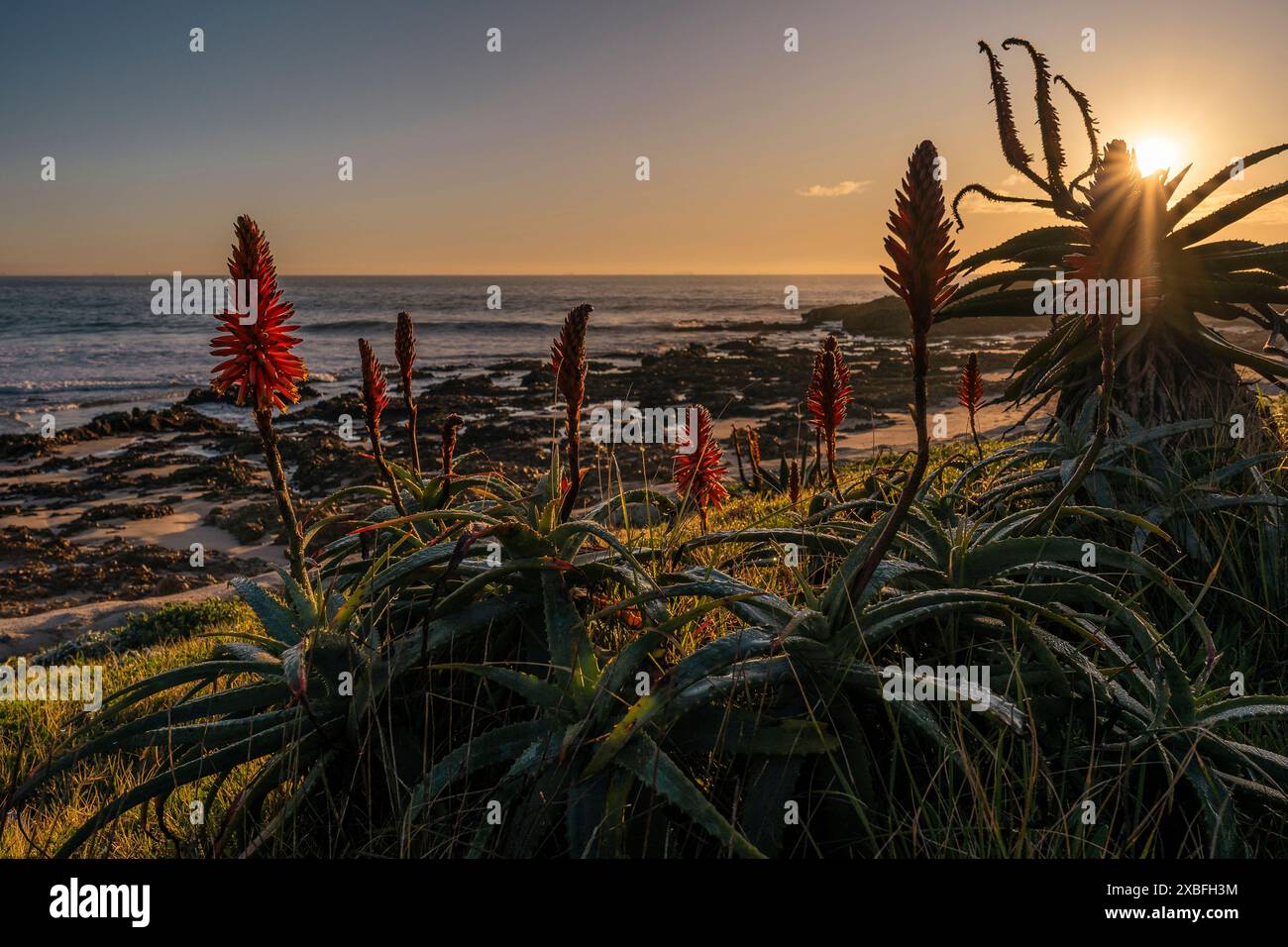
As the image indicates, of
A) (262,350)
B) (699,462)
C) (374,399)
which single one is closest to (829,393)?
(699,462)

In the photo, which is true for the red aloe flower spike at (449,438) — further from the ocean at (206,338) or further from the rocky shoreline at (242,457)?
the ocean at (206,338)

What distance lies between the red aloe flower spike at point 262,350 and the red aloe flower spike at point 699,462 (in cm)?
165

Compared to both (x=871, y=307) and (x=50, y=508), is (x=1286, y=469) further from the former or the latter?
(x=871, y=307)

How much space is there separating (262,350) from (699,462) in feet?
6.25

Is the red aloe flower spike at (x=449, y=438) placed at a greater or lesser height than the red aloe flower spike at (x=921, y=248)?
lesser

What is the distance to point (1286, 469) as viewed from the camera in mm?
3500

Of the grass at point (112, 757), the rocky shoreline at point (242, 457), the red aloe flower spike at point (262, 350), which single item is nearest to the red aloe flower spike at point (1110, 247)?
the red aloe flower spike at point (262, 350)

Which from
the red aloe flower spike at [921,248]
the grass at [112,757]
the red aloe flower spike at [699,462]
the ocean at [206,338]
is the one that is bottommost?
the grass at [112,757]

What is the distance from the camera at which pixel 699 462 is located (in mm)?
3576

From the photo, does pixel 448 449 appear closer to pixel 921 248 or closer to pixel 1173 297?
pixel 921 248

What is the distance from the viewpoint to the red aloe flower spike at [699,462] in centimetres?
352

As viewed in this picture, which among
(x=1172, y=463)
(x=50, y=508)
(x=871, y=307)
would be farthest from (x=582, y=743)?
(x=871, y=307)

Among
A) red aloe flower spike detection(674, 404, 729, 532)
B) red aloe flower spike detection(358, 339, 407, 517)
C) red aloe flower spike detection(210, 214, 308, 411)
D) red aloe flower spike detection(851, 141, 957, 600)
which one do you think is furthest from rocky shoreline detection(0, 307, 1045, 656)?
red aloe flower spike detection(851, 141, 957, 600)
